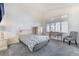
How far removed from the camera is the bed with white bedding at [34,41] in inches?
77.9

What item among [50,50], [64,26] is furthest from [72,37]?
[50,50]

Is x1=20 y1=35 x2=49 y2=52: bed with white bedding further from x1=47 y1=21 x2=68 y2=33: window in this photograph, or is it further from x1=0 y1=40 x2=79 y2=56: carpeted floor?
x1=47 y1=21 x2=68 y2=33: window

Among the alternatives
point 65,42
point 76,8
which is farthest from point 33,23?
point 76,8

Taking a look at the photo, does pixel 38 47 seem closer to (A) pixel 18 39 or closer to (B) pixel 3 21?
(A) pixel 18 39

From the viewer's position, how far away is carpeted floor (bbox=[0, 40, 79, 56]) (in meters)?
1.97

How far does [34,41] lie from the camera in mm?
2004

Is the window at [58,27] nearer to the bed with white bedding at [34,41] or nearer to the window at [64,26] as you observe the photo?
the window at [64,26]

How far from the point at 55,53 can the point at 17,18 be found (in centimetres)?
80

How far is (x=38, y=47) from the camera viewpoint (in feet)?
6.53

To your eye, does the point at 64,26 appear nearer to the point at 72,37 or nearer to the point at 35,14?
Answer: the point at 72,37

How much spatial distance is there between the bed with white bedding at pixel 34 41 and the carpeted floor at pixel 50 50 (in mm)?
57

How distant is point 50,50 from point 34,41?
287 mm

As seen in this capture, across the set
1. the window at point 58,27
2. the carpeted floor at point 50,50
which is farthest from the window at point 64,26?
the carpeted floor at point 50,50

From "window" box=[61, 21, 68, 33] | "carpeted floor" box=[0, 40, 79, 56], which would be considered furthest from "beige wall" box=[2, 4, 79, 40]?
"carpeted floor" box=[0, 40, 79, 56]
